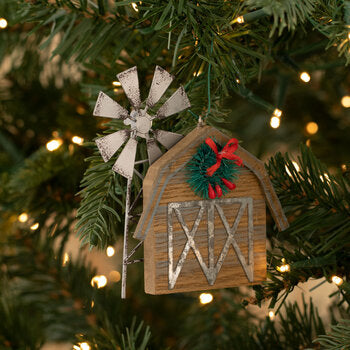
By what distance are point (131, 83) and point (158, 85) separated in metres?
0.03

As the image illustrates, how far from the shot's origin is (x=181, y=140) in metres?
0.56

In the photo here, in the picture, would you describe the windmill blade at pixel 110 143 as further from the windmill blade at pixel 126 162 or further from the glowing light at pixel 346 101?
the glowing light at pixel 346 101

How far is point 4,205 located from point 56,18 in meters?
0.27

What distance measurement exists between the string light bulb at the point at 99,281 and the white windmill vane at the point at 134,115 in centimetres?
21

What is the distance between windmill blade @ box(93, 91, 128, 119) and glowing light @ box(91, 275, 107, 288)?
0.26 meters

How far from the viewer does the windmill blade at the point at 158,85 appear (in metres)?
0.55

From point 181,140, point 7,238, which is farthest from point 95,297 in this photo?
point 181,140

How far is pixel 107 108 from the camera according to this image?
538 millimetres

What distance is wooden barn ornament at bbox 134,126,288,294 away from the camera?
548mm

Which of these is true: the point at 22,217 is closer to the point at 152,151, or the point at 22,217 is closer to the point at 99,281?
the point at 99,281

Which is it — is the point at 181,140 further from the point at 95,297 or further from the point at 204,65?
the point at 95,297

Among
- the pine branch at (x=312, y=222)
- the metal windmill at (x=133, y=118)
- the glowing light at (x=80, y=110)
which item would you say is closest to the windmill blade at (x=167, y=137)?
the metal windmill at (x=133, y=118)

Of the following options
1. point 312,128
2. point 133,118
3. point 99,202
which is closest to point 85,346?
point 99,202

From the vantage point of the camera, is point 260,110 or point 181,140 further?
point 260,110
